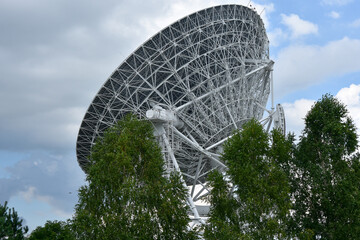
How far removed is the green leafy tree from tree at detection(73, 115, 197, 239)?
5614 mm

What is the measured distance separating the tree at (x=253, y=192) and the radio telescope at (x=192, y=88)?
18.9ft

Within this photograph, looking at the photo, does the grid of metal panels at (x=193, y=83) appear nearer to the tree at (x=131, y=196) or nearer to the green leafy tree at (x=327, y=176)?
the tree at (x=131, y=196)

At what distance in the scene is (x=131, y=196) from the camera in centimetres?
1694

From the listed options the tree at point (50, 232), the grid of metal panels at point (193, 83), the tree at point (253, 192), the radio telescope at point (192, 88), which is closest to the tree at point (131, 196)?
the tree at point (253, 192)

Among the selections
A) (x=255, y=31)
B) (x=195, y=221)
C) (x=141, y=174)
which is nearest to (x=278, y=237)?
(x=141, y=174)

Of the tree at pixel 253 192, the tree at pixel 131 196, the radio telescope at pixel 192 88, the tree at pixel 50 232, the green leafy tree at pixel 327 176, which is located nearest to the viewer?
the tree at pixel 253 192

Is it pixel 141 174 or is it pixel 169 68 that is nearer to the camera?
pixel 141 174

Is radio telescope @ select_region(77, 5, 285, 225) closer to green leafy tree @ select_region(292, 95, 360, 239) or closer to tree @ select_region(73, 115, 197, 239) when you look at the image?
tree @ select_region(73, 115, 197, 239)

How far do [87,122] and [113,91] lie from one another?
3.46 meters

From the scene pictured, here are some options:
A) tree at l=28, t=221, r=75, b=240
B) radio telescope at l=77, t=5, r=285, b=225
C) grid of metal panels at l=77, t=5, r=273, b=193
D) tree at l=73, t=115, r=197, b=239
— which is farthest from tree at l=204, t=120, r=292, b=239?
tree at l=28, t=221, r=75, b=240

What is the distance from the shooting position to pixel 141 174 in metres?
18.9

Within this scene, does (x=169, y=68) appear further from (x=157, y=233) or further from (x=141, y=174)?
(x=157, y=233)

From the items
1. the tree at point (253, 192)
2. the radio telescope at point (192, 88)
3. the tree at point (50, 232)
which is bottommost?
the tree at point (253, 192)

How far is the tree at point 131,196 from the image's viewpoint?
16.9 m
